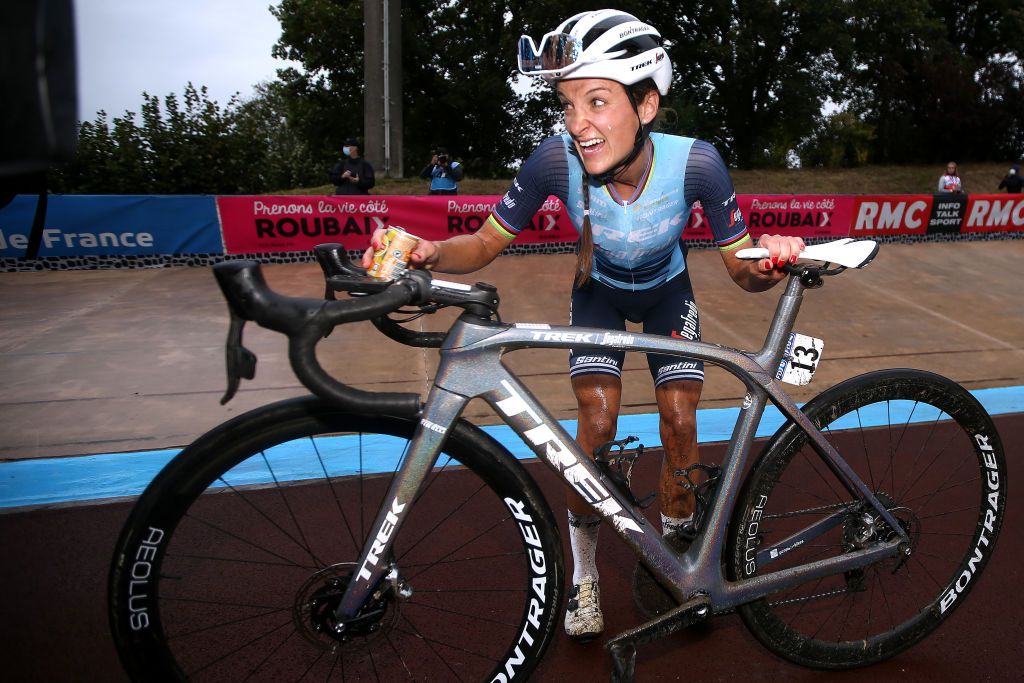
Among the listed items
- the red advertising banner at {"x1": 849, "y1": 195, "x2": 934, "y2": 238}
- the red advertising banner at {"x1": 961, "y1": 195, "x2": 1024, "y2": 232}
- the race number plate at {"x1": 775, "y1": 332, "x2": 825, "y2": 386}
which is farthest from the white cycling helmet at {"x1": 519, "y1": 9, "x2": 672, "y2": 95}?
the red advertising banner at {"x1": 961, "y1": 195, "x2": 1024, "y2": 232}

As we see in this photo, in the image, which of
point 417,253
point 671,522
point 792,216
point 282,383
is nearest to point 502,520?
point 671,522

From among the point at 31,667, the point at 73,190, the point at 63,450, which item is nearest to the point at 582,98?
the point at 31,667

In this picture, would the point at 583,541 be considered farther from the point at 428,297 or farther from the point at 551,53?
the point at 551,53

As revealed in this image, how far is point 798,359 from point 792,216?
10340 mm

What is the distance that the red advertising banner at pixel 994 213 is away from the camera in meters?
12.5

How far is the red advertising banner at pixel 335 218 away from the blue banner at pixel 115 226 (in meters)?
0.32

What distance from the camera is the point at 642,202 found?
7.64 ft

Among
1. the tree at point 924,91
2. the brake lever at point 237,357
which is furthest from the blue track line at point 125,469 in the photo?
the tree at point 924,91

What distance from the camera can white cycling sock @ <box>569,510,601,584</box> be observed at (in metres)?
2.46

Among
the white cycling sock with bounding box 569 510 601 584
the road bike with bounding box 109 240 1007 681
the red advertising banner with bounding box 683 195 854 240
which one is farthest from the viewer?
the red advertising banner with bounding box 683 195 854 240

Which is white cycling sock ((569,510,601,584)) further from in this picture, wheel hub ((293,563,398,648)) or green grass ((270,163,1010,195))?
green grass ((270,163,1010,195))

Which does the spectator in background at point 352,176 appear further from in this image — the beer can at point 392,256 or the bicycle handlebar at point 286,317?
the bicycle handlebar at point 286,317

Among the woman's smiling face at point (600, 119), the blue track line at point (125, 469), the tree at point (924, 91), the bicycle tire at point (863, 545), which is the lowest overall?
the blue track line at point (125, 469)

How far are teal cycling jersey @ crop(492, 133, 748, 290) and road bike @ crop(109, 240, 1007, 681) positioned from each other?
0.43m
